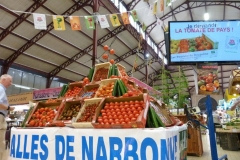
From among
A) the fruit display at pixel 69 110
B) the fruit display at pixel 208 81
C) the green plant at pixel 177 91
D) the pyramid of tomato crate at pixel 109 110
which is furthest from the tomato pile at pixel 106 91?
the green plant at pixel 177 91

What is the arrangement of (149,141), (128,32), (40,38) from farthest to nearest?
(128,32) → (40,38) → (149,141)

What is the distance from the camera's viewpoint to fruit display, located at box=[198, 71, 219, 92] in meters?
2.20

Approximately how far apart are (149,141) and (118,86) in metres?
1.02

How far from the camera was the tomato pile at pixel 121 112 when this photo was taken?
6.24 feet

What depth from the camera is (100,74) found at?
3.30 meters

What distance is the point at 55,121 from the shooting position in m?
2.25

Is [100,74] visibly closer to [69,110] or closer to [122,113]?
[69,110]

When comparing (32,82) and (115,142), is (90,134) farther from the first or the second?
(32,82)

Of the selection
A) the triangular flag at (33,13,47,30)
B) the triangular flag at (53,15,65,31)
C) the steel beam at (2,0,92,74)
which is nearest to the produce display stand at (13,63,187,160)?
the triangular flag at (33,13,47,30)

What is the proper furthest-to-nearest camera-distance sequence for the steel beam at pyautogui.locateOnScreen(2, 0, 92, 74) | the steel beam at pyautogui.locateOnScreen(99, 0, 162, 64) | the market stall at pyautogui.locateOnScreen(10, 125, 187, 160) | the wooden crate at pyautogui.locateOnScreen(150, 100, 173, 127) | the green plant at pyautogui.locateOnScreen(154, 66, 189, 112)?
the steel beam at pyautogui.locateOnScreen(2, 0, 92, 74), the steel beam at pyautogui.locateOnScreen(99, 0, 162, 64), the green plant at pyautogui.locateOnScreen(154, 66, 189, 112), the wooden crate at pyautogui.locateOnScreen(150, 100, 173, 127), the market stall at pyautogui.locateOnScreen(10, 125, 187, 160)

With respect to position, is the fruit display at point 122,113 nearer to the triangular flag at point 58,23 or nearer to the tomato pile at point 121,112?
the tomato pile at point 121,112

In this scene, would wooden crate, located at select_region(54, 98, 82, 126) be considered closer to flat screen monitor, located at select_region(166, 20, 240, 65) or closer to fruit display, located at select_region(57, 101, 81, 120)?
fruit display, located at select_region(57, 101, 81, 120)

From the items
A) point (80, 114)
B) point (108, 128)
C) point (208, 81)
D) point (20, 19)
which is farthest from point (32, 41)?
point (208, 81)

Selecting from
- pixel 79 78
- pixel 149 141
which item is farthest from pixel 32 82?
pixel 149 141
